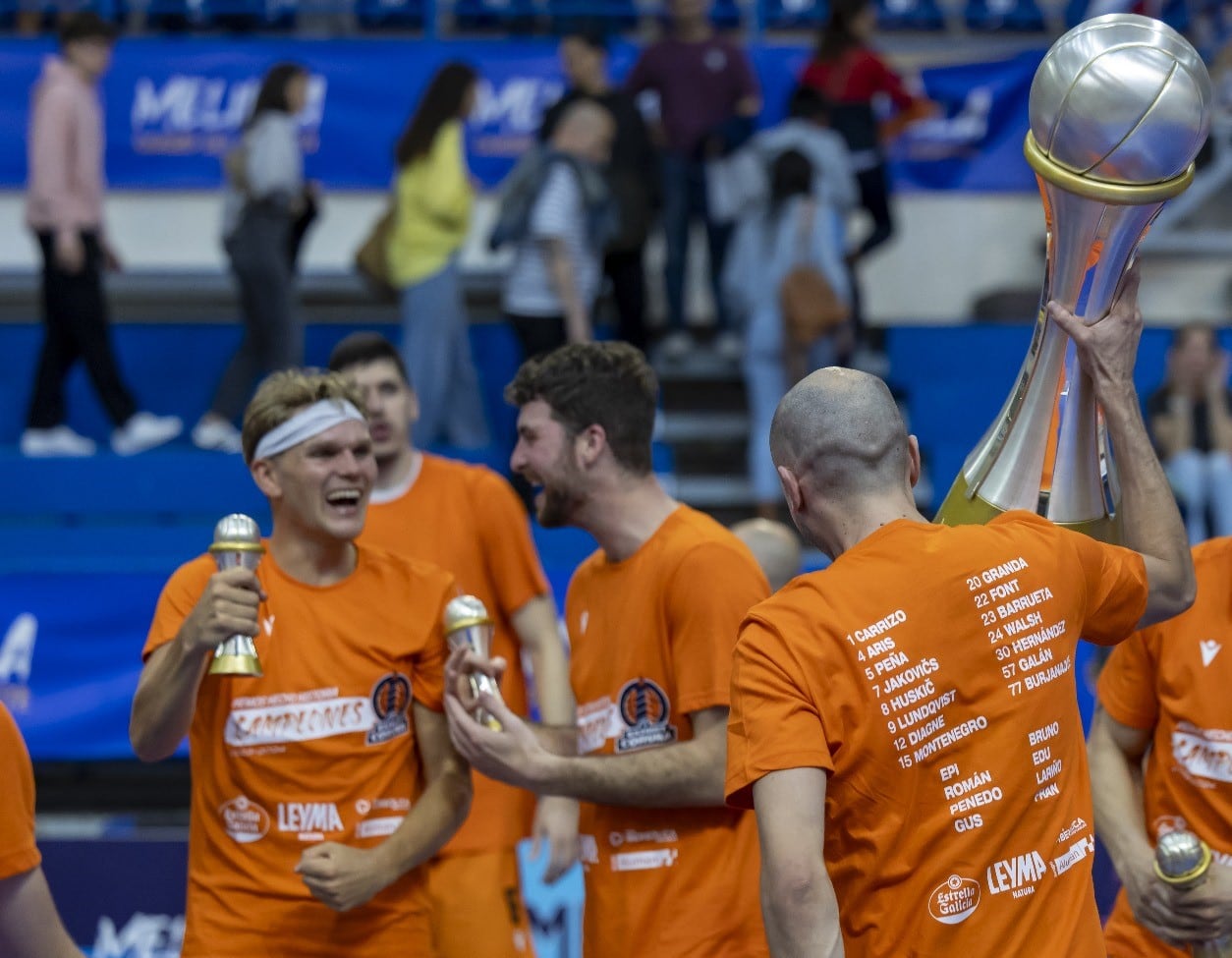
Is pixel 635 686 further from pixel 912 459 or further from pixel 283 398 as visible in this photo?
pixel 283 398

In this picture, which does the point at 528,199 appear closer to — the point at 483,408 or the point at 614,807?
the point at 483,408

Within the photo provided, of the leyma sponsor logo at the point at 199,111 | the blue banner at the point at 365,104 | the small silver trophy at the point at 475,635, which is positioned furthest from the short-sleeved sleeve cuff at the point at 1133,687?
the leyma sponsor logo at the point at 199,111

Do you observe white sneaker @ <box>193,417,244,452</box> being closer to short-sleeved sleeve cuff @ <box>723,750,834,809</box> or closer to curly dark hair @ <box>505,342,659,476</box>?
curly dark hair @ <box>505,342,659,476</box>

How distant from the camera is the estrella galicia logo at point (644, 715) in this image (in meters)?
3.90

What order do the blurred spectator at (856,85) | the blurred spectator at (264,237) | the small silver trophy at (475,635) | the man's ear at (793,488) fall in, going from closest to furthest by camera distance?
the man's ear at (793,488), the small silver trophy at (475,635), the blurred spectator at (264,237), the blurred spectator at (856,85)

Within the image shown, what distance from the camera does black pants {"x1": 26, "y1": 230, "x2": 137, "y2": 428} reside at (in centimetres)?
985

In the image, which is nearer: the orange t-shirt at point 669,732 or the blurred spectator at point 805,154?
the orange t-shirt at point 669,732

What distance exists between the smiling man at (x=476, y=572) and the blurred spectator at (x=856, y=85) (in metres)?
5.74

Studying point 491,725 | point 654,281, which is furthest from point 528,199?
point 491,725

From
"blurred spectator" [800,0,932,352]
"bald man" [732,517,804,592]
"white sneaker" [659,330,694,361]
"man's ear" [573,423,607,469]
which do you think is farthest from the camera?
"white sneaker" [659,330,694,361]

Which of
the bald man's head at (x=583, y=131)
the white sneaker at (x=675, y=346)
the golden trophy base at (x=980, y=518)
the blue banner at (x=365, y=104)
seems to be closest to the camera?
the golden trophy base at (x=980, y=518)

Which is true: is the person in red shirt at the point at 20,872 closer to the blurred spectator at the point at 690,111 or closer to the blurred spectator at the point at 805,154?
the blurred spectator at the point at 805,154

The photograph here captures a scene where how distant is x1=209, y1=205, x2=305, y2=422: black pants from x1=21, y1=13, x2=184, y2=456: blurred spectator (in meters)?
0.65

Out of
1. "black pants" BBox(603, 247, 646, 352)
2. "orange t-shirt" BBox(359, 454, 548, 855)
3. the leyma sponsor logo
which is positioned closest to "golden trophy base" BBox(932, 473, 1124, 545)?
"orange t-shirt" BBox(359, 454, 548, 855)
